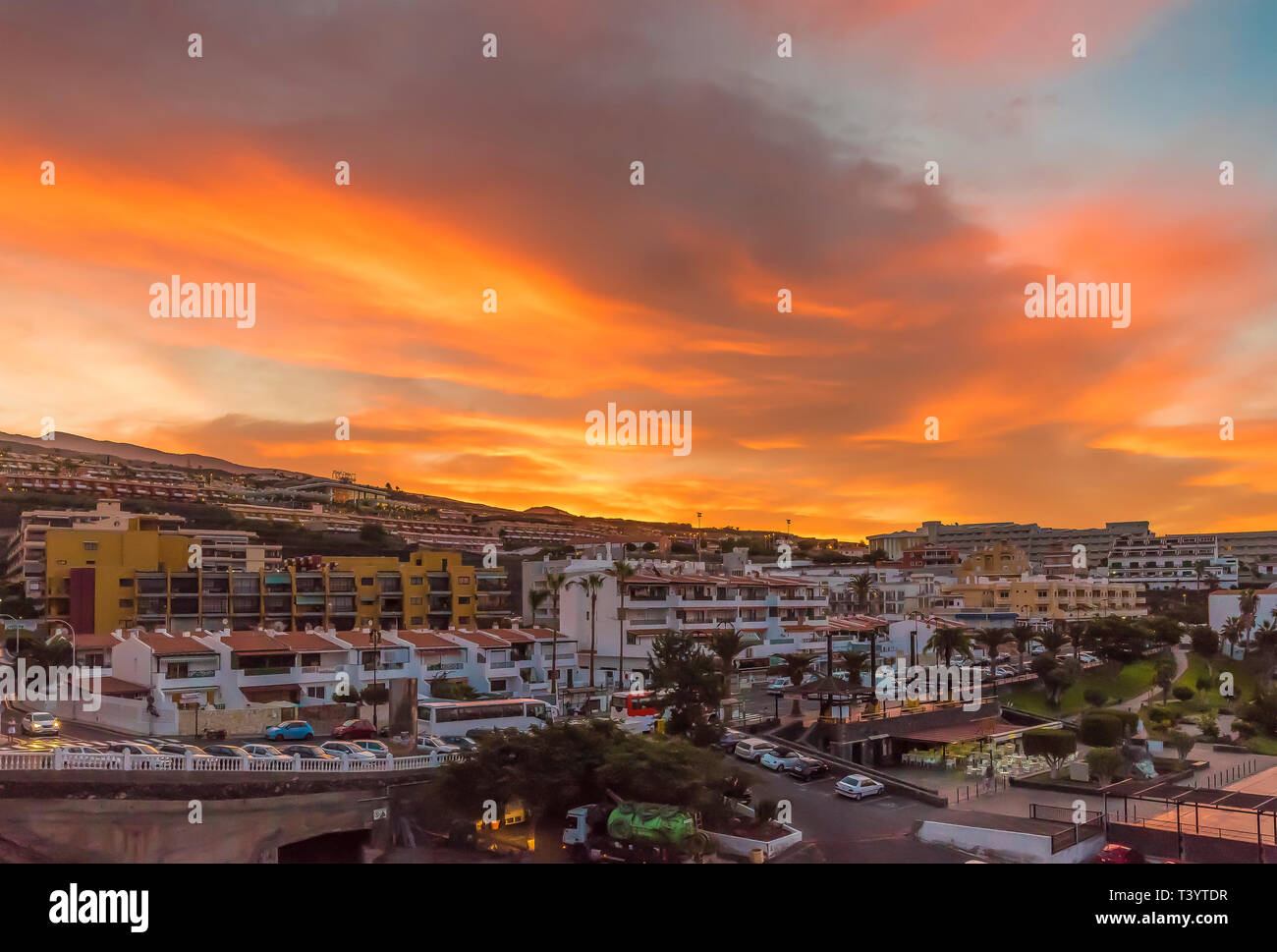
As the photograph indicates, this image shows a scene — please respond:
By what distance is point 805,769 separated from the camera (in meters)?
22.6

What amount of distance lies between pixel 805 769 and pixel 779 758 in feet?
2.49

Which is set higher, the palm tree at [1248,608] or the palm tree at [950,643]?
the palm tree at [1248,608]

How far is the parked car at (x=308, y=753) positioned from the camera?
62.2ft

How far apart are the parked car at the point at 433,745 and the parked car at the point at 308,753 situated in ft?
6.14

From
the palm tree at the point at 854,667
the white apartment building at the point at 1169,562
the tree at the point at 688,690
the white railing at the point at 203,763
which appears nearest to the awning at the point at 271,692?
the white railing at the point at 203,763

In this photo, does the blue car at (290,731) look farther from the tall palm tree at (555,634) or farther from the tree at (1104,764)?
the tree at (1104,764)

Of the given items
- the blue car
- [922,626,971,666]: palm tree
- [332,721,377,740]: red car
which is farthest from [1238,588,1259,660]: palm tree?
the blue car

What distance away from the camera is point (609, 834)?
1711 centimetres

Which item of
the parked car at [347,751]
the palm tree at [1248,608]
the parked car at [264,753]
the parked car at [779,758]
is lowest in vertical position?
the parked car at [779,758]

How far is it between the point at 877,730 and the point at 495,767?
1164 cm

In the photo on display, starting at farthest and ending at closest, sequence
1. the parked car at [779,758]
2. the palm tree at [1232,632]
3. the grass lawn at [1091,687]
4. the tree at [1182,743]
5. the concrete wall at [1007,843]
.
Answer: the palm tree at [1232,632] → the grass lawn at [1091,687] → the tree at [1182,743] → the parked car at [779,758] → the concrete wall at [1007,843]
